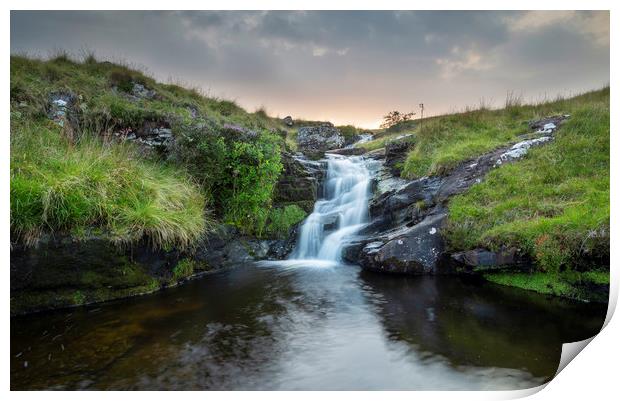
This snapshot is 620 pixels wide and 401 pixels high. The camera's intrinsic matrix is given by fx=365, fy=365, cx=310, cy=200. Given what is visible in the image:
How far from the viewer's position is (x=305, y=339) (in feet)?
13.2

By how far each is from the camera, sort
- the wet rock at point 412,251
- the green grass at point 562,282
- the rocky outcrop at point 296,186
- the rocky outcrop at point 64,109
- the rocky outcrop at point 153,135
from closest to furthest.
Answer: the green grass at point 562,282
the wet rock at point 412,251
the rocky outcrop at point 64,109
the rocky outcrop at point 153,135
the rocky outcrop at point 296,186

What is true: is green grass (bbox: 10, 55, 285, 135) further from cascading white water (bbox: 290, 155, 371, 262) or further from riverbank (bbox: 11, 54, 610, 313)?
cascading white water (bbox: 290, 155, 371, 262)

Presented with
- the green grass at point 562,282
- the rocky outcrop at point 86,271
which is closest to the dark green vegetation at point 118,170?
the rocky outcrop at point 86,271

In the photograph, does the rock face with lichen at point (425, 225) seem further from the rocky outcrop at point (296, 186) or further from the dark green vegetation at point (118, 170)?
the dark green vegetation at point (118, 170)

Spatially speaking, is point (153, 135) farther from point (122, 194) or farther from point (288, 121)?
point (288, 121)

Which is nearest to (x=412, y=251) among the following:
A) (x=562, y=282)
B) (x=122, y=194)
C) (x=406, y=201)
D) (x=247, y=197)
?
(x=406, y=201)

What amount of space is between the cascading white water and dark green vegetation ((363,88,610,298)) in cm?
154

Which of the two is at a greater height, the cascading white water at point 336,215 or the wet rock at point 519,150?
the wet rock at point 519,150

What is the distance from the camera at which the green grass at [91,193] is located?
4.49m

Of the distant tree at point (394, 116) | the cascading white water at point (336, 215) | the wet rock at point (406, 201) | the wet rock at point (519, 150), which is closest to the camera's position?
the wet rock at point (406, 201)

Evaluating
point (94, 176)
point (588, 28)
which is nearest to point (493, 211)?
point (588, 28)

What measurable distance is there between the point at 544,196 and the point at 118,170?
23.6 ft

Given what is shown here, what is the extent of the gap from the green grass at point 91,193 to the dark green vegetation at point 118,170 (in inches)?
0.5

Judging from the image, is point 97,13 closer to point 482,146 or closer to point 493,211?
point 493,211
